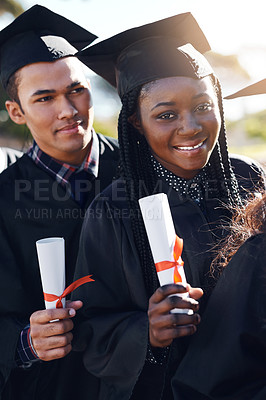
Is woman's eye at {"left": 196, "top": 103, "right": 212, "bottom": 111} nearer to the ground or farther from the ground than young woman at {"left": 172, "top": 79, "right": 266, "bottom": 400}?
farther from the ground

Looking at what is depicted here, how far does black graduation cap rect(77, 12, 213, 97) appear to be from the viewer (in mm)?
2033

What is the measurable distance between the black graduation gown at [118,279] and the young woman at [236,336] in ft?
1.53

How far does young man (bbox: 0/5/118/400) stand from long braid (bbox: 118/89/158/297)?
522 millimetres

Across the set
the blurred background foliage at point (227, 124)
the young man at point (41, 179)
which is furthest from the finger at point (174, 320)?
the blurred background foliage at point (227, 124)

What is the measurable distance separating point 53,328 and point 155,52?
1224mm

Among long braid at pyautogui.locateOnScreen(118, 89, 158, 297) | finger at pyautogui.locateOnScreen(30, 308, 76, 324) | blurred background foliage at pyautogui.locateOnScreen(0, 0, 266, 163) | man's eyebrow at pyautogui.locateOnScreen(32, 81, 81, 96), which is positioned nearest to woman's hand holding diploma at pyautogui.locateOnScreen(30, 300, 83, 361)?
finger at pyautogui.locateOnScreen(30, 308, 76, 324)

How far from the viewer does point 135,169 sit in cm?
218

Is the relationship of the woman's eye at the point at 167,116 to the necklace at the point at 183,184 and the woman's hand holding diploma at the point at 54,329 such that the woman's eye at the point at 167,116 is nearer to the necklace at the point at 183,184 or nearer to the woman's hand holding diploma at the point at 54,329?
the necklace at the point at 183,184

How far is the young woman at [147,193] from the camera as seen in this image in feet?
6.38

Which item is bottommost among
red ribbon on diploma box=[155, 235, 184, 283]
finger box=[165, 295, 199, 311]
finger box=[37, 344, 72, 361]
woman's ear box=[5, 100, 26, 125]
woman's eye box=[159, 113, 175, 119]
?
finger box=[37, 344, 72, 361]

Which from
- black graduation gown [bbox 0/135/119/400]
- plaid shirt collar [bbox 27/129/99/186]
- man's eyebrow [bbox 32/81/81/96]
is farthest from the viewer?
plaid shirt collar [bbox 27/129/99/186]

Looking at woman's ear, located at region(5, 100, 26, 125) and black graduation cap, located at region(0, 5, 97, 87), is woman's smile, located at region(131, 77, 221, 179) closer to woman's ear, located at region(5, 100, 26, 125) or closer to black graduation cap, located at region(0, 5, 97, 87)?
black graduation cap, located at region(0, 5, 97, 87)

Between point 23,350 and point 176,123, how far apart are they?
1.30 m

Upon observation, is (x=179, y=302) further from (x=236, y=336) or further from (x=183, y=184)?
(x=183, y=184)
